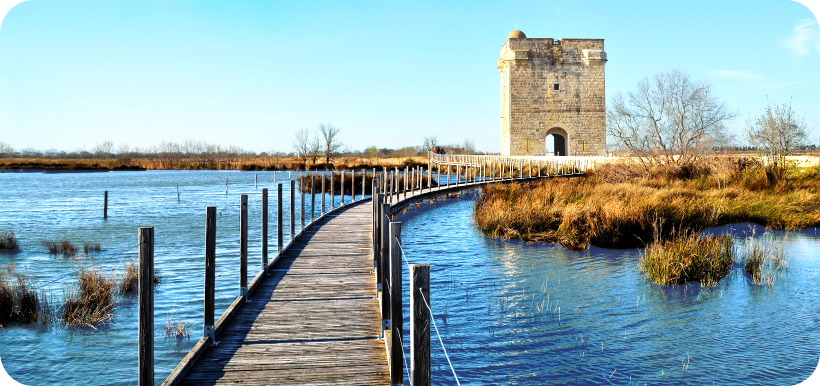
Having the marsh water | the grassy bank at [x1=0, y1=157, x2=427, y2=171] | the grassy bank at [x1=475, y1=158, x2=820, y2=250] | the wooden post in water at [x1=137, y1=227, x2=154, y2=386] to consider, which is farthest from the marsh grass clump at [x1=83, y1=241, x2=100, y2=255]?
the grassy bank at [x1=0, y1=157, x2=427, y2=171]

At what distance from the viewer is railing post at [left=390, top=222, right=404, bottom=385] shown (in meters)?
4.33

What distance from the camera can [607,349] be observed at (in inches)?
259

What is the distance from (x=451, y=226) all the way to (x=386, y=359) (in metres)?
12.7

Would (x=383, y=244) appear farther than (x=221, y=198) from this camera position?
No

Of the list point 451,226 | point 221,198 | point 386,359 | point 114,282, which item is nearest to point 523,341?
point 386,359

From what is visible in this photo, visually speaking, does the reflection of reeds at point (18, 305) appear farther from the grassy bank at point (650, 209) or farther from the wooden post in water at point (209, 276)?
the grassy bank at point (650, 209)

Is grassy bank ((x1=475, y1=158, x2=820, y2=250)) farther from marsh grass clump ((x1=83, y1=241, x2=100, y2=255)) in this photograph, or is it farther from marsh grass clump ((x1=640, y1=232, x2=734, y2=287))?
marsh grass clump ((x1=83, y1=241, x2=100, y2=255))

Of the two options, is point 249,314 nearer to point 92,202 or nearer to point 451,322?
point 451,322

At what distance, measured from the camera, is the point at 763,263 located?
9.77 meters

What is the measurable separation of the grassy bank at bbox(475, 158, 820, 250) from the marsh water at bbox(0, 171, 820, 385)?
0.64m

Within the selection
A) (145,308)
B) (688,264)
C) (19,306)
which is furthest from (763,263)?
(19,306)

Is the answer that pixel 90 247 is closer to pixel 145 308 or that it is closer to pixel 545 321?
pixel 545 321

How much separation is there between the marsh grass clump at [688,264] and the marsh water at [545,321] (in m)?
0.21

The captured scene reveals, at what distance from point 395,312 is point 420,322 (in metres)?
1.36
